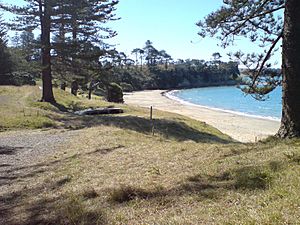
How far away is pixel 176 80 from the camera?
123125 mm

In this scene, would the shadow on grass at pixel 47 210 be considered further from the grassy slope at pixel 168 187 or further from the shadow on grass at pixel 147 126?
the shadow on grass at pixel 147 126

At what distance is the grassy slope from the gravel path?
16.7 inches

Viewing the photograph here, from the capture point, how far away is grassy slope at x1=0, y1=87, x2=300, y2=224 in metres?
3.48

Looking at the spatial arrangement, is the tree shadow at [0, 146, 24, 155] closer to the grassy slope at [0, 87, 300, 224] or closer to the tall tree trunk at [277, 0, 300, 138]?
the grassy slope at [0, 87, 300, 224]

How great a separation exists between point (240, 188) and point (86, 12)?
20.7 metres

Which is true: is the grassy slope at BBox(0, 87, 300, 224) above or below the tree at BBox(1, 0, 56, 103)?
below

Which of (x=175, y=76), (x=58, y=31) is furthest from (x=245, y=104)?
(x=175, y=76)

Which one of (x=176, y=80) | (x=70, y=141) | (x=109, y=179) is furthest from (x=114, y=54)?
(x=176, y=80)

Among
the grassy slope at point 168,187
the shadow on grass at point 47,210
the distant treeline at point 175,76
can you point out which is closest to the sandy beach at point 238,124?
the grassy slope at point 168,187

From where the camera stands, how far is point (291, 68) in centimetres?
657

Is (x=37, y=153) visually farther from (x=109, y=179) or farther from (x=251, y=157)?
(x=251, y=157)

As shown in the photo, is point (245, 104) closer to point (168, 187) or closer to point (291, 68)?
point (291, 68)

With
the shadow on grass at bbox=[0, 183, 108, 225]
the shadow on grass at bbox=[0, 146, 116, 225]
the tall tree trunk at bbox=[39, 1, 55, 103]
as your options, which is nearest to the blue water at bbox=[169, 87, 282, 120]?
the tall tree trunk at bbox=[39, 1, 55, 103]

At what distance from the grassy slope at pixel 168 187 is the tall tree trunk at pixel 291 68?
0.58 meters
